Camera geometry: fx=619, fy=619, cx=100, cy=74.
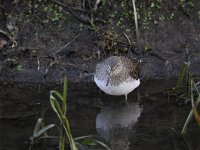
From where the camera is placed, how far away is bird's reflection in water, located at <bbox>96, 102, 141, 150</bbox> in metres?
7.83

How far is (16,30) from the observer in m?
10.3

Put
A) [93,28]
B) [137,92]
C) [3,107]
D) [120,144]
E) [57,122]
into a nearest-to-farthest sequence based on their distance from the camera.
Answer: [120,144], [57,122], [3,107], [137,92], [93,28]

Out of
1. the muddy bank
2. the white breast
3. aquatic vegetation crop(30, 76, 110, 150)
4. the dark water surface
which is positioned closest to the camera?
aquatic vegetation crop(30, 76, 110, 150)

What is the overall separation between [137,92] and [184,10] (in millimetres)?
2060

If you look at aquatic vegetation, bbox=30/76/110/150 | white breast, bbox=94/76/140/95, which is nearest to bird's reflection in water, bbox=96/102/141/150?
white breast, bbox=94/76/140/95

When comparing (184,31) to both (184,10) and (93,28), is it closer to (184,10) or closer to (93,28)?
(184,10)

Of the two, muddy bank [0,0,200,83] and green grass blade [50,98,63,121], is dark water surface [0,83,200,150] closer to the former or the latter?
muddy bank [0,0,200,83]

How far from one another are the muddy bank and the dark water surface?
44cm

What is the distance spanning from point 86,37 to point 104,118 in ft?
7.01

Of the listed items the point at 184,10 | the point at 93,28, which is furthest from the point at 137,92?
Answer: the point at 184,10

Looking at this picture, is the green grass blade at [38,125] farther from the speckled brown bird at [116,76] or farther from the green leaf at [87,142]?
the speckled brown bird at [116,76]

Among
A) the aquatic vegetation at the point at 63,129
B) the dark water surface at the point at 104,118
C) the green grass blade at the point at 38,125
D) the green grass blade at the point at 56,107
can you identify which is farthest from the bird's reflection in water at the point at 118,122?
→ the green grass blade at the point at 56,107

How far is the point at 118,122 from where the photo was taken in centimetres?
848

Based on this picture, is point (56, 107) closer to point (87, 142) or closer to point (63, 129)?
point (63, 129)
